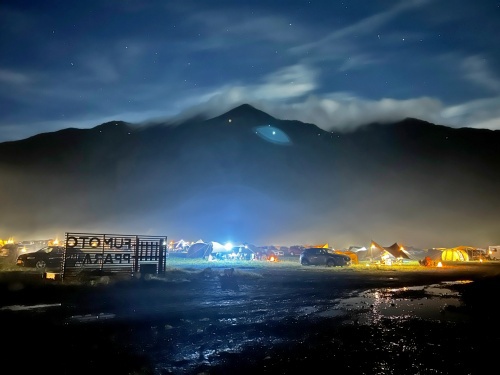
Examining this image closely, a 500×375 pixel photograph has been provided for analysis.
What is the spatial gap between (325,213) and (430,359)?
146m

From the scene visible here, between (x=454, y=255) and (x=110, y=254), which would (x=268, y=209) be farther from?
(x=110, y=254)

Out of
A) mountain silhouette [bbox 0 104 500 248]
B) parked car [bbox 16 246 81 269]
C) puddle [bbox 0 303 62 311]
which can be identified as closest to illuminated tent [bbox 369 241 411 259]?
parked car [bbox 16 246 81 269]

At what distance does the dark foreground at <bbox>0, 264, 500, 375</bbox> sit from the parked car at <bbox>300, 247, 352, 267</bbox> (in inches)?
824

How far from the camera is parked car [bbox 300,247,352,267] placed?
3747cm

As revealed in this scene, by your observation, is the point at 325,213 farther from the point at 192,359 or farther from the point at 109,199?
the point at 192,359

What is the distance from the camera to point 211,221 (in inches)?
5600

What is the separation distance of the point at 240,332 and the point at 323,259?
2989 cm

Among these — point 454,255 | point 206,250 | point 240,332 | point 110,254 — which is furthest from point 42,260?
point 454,255

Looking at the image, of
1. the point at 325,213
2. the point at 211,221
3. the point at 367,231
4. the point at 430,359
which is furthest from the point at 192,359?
the point at 325,213

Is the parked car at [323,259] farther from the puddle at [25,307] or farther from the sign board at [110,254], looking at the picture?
the puddle at [25,307]

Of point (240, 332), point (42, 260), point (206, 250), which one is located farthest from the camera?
point (206, 250)

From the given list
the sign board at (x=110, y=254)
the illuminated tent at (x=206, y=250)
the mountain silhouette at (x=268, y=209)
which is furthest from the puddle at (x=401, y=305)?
the mountain silhouette at (x=268, y=209)

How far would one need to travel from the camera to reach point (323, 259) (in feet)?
124

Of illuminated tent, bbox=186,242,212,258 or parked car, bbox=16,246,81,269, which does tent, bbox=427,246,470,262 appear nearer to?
illuminated tent, bbox=186,242,212,258
